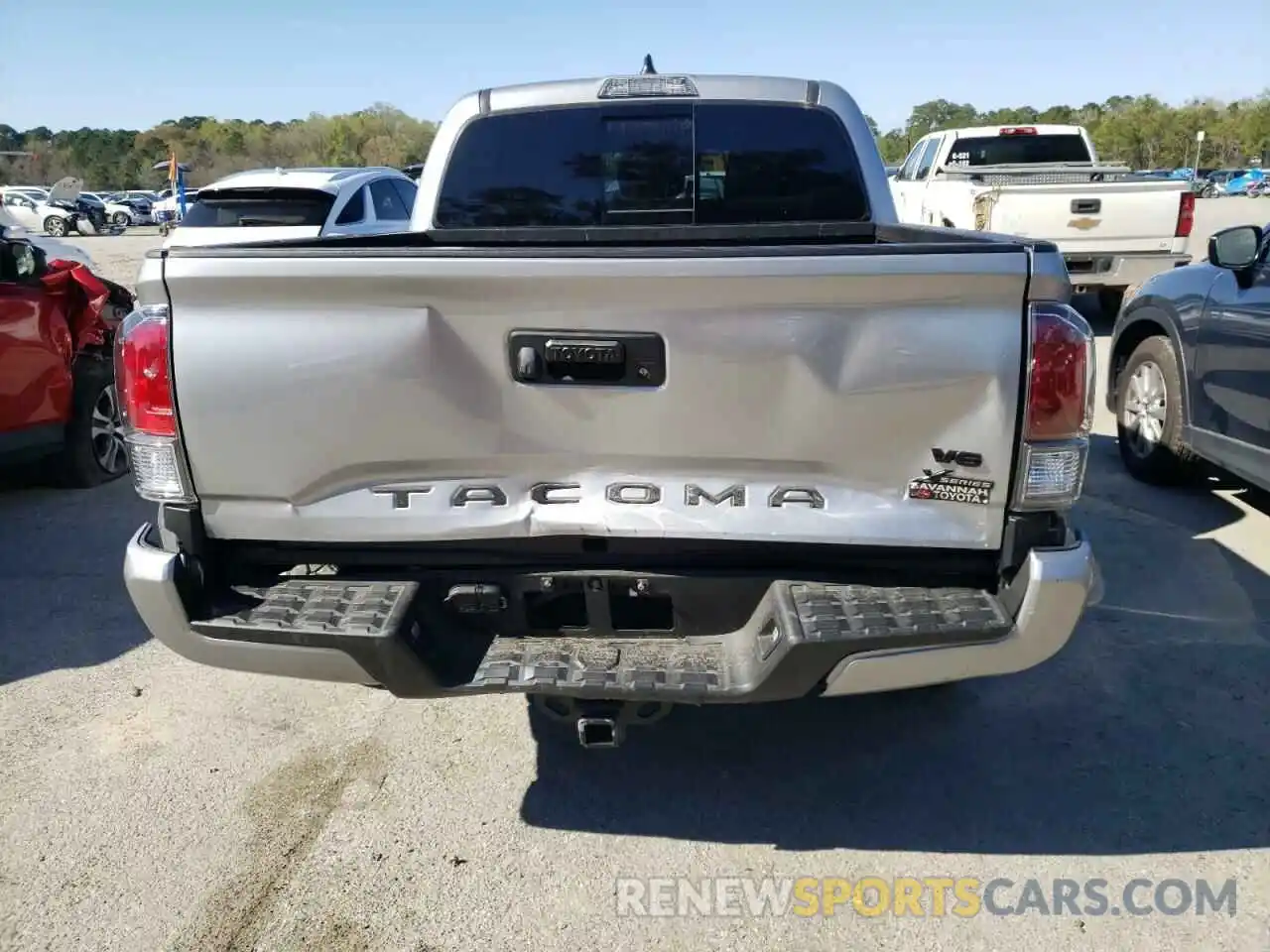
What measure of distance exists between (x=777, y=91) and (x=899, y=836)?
118 inches

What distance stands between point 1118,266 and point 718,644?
933 cm

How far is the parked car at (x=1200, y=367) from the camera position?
15.4 ft

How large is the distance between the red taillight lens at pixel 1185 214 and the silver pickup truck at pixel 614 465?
891cm

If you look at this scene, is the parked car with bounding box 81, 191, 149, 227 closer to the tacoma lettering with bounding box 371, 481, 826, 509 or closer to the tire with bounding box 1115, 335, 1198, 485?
the tire with bounding box 1115, 335, 1198, 485

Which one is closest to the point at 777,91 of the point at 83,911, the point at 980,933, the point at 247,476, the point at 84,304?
the point at 247,476

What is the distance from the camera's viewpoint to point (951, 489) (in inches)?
93.4

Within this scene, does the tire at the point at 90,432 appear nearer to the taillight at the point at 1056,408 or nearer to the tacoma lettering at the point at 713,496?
the tacoma lettering at the point at 713,496

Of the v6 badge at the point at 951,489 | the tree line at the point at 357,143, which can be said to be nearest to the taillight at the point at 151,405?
the v6 badge at the point at 951,489

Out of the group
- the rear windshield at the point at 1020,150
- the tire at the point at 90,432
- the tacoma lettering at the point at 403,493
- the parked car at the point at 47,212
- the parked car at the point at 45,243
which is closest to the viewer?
the tacoma lettering at the point at 403,493

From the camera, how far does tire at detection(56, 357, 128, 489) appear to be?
19.9 feet

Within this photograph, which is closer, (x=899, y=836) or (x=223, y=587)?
(x=223, y=587)

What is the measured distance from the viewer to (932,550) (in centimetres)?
248

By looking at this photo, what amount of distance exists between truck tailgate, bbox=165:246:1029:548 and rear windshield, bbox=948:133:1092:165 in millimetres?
11893

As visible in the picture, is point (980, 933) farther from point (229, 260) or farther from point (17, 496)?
point (17, 496)
